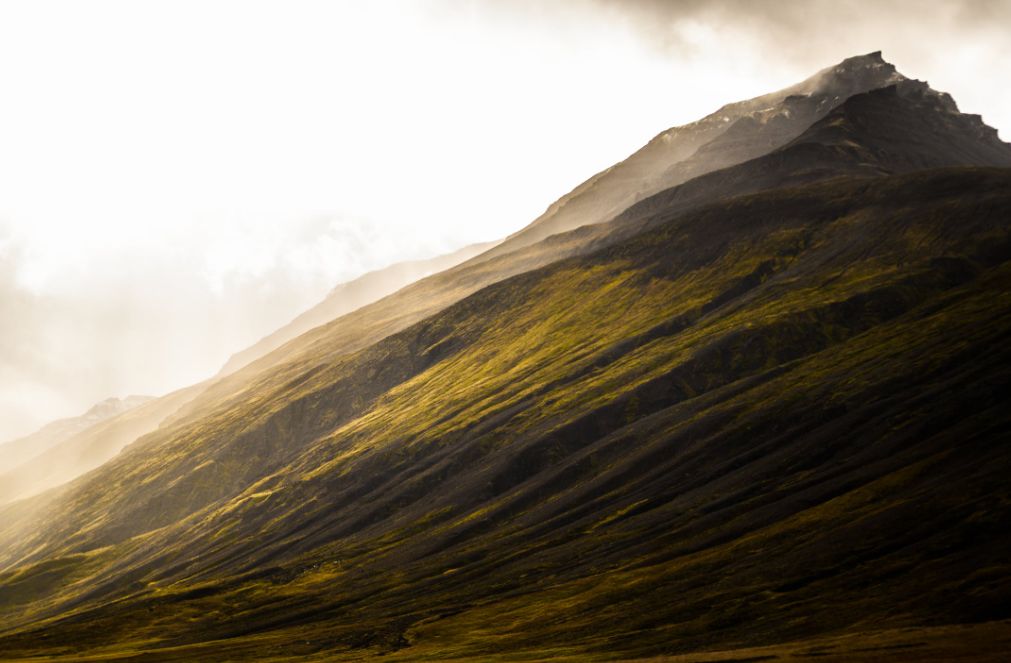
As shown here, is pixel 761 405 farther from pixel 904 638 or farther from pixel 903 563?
pixel 904 638

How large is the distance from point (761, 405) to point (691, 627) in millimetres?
85677

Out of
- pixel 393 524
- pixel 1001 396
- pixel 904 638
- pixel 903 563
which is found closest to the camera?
pixel 904 638

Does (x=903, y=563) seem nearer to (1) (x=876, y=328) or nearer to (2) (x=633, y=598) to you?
(2) (x=633, y=598)

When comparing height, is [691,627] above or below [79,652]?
below

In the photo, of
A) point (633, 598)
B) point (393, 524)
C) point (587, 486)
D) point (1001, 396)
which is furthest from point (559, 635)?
point (393, 524)

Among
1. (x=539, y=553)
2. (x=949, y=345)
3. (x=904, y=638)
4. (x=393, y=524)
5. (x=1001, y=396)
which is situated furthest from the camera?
(x=393, y=524)

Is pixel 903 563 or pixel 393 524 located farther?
pixel 393 524

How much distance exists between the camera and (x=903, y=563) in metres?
91.9

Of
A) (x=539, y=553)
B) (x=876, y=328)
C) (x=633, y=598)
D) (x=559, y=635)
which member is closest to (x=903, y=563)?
(x=633, y=598)

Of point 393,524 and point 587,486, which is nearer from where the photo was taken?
point 587,486

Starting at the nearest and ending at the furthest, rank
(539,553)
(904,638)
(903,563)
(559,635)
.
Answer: (904,638), (903,563), (559,635), (539,553)

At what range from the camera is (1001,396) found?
132375 millimetres

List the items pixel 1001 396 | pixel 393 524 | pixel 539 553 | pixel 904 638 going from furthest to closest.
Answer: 1. pixel 393 524
2. pixel 539 553
3. pixel 1001 396
4. pixel 904 638

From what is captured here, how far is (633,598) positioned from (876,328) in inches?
4663
